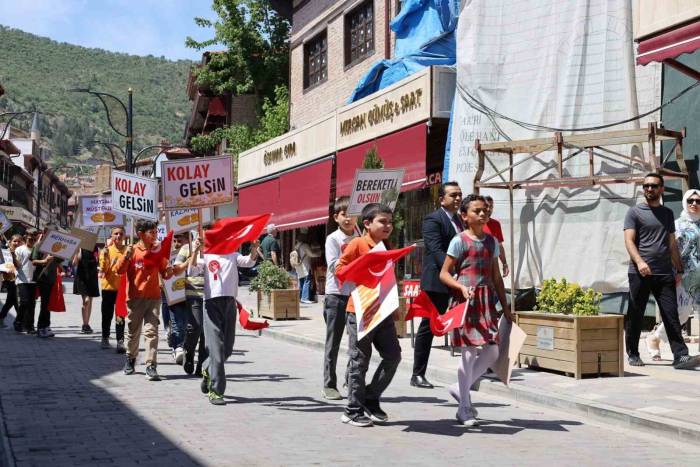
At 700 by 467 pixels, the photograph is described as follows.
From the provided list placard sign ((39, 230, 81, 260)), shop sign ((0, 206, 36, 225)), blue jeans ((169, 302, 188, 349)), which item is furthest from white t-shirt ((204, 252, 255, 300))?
shop sign ((0, 206, 36, 225))

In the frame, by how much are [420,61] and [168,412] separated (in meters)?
13.5

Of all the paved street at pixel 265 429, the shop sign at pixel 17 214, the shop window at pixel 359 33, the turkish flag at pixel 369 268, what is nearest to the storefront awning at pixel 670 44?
the paved street at pixel 265 429

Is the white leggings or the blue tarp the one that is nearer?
the white leggings

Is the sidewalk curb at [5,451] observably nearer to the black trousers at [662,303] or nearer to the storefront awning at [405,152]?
the black trousers at [662,303]

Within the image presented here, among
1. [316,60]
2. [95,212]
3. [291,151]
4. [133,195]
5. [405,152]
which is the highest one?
[316,60]

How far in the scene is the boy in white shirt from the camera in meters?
8.89

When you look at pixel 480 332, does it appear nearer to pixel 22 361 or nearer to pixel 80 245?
pixel 22 361

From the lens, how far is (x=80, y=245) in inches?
629

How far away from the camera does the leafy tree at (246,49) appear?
133ft

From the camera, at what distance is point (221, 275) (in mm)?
9125

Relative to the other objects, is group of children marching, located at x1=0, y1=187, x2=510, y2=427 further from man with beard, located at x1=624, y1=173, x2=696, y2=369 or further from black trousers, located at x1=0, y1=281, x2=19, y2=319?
black trousers, located at x1=0, y1=281, x2=19, y2=319

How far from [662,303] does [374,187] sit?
17.1ft

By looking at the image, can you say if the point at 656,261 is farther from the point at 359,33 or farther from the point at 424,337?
the point at 359,33

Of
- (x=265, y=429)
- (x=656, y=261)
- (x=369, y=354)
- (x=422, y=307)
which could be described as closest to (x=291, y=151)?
(x=656, y=261)
